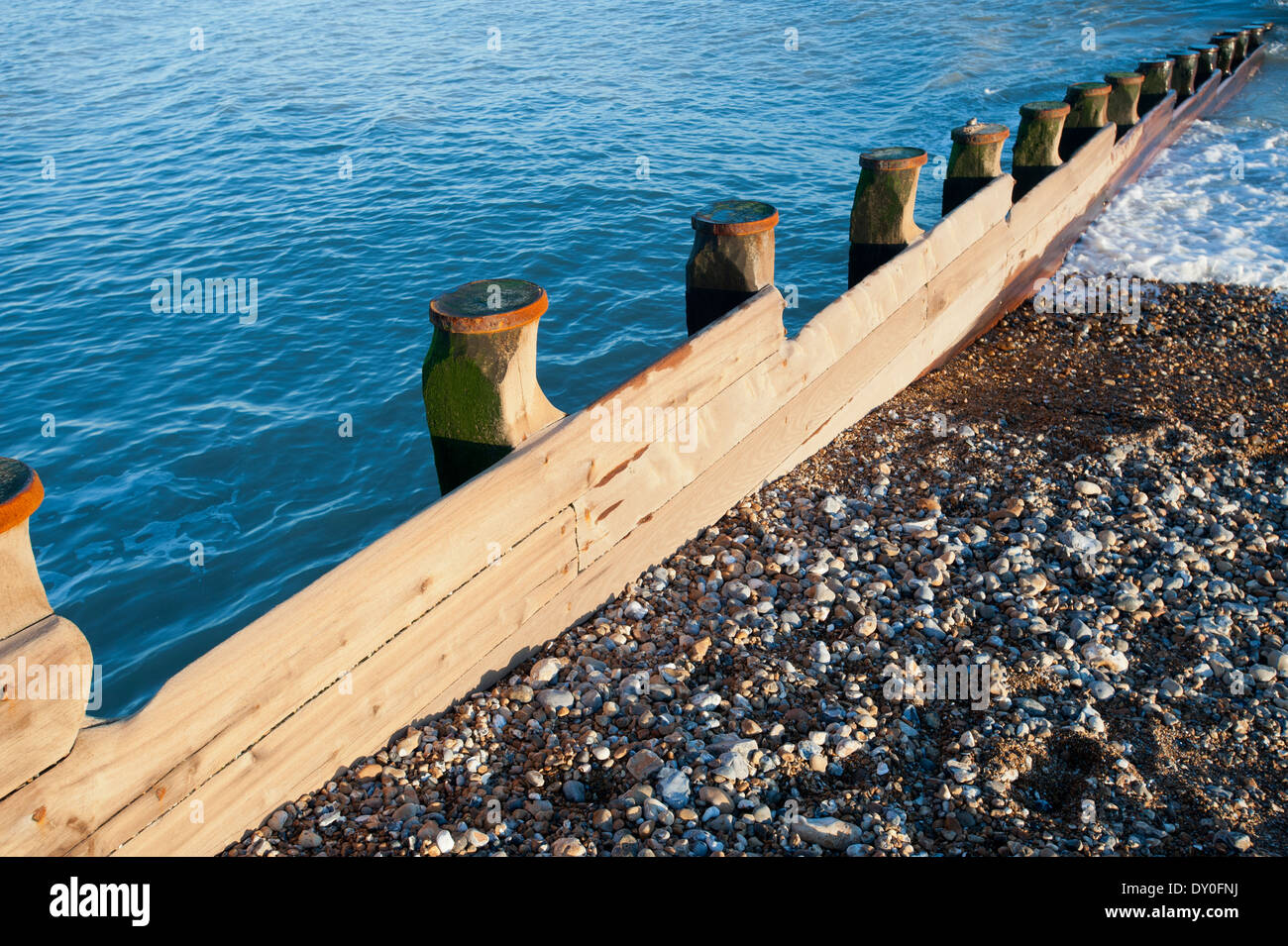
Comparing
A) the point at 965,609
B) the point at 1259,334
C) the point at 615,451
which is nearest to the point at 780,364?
the point at 615,451

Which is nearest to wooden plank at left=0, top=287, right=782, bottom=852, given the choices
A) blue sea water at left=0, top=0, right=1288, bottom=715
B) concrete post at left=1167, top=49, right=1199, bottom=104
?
blue sea water at left=0, top=0, right=1288, bottom=715

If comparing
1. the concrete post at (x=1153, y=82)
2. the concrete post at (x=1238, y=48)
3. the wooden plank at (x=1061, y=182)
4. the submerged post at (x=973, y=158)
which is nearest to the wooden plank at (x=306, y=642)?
the submerged post at (x=973, y=158)

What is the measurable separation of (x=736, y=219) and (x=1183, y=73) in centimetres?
1424

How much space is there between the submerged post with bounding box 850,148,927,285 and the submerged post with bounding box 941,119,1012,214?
1.34 meters

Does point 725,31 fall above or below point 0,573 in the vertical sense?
above

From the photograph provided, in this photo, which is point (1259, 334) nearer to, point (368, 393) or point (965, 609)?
point (965, 609)

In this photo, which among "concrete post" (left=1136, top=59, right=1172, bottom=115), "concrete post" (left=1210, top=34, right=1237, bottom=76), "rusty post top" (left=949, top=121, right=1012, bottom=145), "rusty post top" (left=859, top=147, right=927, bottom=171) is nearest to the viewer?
"rusty post top" (left=859, top=147, right=927, bottom=171)

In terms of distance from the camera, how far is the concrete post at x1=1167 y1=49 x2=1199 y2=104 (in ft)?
55.2

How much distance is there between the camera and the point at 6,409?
1050 centimetres

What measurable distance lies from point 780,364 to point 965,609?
2247mm

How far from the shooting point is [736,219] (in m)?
7.07

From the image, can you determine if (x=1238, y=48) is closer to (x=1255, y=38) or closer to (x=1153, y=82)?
(x=1255, y=38)

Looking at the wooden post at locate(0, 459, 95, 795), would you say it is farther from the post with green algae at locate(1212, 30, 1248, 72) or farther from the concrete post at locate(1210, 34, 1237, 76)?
the post with green algae at locate(1212, 30, 1248, 72)

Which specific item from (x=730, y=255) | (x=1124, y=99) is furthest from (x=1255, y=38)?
(x=730, y=255)
